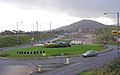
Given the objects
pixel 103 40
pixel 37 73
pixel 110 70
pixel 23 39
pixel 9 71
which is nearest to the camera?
pixel 110 70

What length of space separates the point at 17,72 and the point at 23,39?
92174 mm

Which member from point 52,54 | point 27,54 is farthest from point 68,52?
point 27,54

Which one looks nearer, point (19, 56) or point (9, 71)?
point (9, 71)

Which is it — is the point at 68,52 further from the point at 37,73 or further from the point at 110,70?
the point at 110,70

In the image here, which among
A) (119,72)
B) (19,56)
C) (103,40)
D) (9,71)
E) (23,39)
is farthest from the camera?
(23,39)

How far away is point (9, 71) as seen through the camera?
4309cm

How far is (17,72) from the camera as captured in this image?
41.9m

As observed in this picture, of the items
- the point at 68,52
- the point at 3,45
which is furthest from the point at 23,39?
the point at 68,52

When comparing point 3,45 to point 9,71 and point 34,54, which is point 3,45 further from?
point 9,71

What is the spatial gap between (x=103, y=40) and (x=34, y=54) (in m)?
63.1

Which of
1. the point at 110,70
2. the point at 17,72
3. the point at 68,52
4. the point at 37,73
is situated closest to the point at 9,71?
the point at 17,72

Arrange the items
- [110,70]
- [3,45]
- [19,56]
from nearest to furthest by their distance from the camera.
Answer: [110,70], [19,56], [3,45]

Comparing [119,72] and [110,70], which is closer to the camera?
[119,72]

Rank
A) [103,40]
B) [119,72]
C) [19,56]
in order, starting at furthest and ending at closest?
[103,40], [19,56], [119,72]
